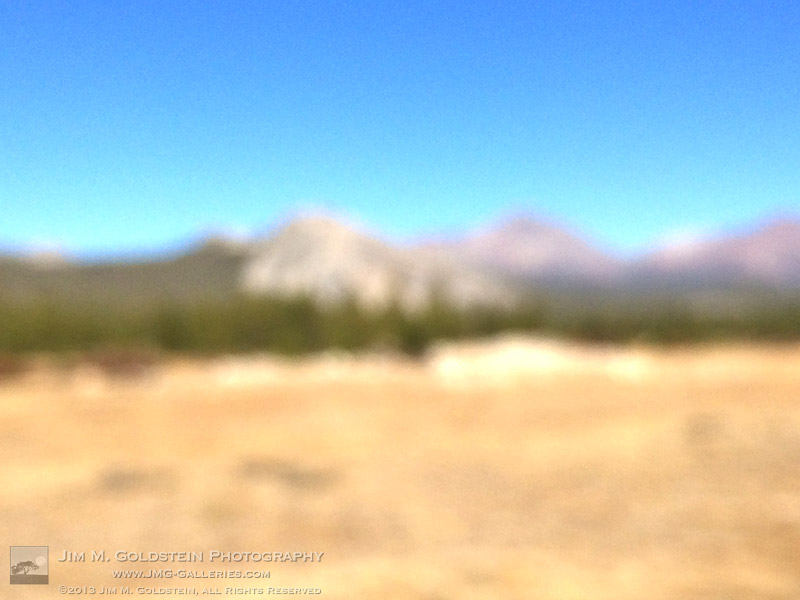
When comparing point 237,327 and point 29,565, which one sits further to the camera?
point 237,327

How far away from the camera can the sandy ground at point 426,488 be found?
5.41 m

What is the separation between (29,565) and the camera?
19.2 ft

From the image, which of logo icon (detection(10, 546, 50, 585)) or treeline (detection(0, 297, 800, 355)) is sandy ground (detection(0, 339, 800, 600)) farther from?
treeline (detection(0, 297, 800, 355))

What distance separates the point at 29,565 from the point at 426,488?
5.02 meters

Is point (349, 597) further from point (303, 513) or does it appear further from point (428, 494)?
point (428, 494)

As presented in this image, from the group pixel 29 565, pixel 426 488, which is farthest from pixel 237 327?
pixel 29 565

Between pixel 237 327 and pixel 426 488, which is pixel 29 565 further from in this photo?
pixel 237 327

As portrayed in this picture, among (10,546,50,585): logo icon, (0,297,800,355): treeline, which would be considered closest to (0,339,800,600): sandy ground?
(10,546,50,585): logo icon

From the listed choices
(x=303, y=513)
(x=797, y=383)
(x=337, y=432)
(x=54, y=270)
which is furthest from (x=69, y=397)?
(x=54, y=270)

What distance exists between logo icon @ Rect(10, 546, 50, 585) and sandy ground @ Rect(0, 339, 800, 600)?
0.13 metres

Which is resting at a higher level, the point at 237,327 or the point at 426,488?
the point at 237,327

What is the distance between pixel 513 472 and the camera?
9.88m

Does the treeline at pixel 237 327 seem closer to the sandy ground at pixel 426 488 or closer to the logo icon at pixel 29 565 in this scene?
the sandy ground at pixel 426 488

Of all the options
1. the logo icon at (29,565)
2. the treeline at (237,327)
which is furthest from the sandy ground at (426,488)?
the treeline at (237,327)
